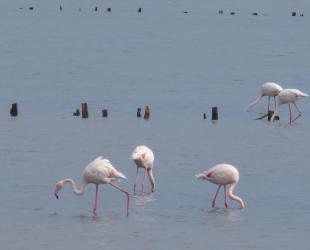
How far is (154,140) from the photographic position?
40.7 m

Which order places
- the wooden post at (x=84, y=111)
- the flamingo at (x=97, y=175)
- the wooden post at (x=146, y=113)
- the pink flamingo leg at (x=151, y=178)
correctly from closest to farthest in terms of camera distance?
the flamingo at (x=97, y=175)
the pink flamingo leg at (x=151, y=178)
the wooden post at (x=84, y=111)
the wooden post at (x=146, y=113)

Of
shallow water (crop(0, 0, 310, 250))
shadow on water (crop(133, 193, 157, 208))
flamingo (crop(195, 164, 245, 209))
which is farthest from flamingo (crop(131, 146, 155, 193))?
flamingo (crop(195, 164, 245, 209))

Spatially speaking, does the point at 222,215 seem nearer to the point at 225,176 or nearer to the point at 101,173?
the point at 225,176

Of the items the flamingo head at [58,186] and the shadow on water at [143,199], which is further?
the shadow on water at [143,199]

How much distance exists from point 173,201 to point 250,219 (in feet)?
7.64

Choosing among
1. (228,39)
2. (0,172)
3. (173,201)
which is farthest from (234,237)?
(228,39)

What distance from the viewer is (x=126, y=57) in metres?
78.9

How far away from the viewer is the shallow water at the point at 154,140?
26453 mm

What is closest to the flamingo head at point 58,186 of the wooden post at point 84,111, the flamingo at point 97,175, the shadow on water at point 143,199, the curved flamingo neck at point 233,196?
the flamingo at point 97,175

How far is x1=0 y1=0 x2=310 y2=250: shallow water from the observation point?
26.5 metres

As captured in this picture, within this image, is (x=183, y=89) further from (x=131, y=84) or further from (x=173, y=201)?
(x=173, y=201)

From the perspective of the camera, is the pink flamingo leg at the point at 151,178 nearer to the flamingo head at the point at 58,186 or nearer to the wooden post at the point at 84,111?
the flamingo head at the point at 58,186

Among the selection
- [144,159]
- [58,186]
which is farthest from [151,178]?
[58,186]

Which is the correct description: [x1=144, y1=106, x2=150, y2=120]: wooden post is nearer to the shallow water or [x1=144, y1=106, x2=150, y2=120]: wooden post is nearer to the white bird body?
the shallow water
